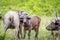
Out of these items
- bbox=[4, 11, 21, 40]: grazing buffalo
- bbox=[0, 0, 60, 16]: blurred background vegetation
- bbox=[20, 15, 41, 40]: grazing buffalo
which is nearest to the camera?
bbox=[4, 11, 21, 40]: grazing buffalo

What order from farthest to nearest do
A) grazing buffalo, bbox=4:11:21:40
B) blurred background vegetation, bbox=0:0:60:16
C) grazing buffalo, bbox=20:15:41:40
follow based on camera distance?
blurred background vegetation, bbox=0:0:60:16, grazing buffalo, bbox=20:15:41:40, grazing buffalo, bbox=4:11:21:40

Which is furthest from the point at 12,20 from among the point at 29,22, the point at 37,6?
the point at 37,6

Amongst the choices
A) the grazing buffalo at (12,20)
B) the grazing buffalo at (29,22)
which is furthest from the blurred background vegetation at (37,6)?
the grazing buffalo at (12,20)

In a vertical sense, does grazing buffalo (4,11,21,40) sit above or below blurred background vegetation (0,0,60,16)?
below

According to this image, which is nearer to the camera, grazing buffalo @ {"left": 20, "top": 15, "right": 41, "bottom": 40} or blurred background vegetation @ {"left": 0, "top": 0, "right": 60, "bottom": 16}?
grazing buffalo @ {"left": 20, "top": 15, "right": 41, "bottom": 40}

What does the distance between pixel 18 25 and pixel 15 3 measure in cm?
846

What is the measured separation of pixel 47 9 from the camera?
15633 millimetres

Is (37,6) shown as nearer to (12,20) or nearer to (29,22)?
(29,22)

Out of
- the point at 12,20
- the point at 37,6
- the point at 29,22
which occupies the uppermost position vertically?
the point at 37,6

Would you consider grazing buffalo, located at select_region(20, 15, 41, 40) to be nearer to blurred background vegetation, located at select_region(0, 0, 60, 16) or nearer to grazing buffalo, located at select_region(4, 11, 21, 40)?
grazing buffalo, located at select_region(4, 11, 21, 40)

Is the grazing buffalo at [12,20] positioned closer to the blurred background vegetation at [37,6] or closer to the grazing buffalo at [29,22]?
the grazing buffalo at [29,22]

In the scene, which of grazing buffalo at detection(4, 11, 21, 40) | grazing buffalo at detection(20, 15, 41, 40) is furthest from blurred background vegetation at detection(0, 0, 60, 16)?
grazing buffalo at detection(4, 11, 21, 40)

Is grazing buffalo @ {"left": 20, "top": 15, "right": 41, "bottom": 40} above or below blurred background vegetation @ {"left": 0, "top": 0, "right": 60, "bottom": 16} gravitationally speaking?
below

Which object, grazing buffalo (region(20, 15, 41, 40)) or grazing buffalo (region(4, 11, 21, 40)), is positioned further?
grazing buffalo (region(20, 15, 41, 40))
